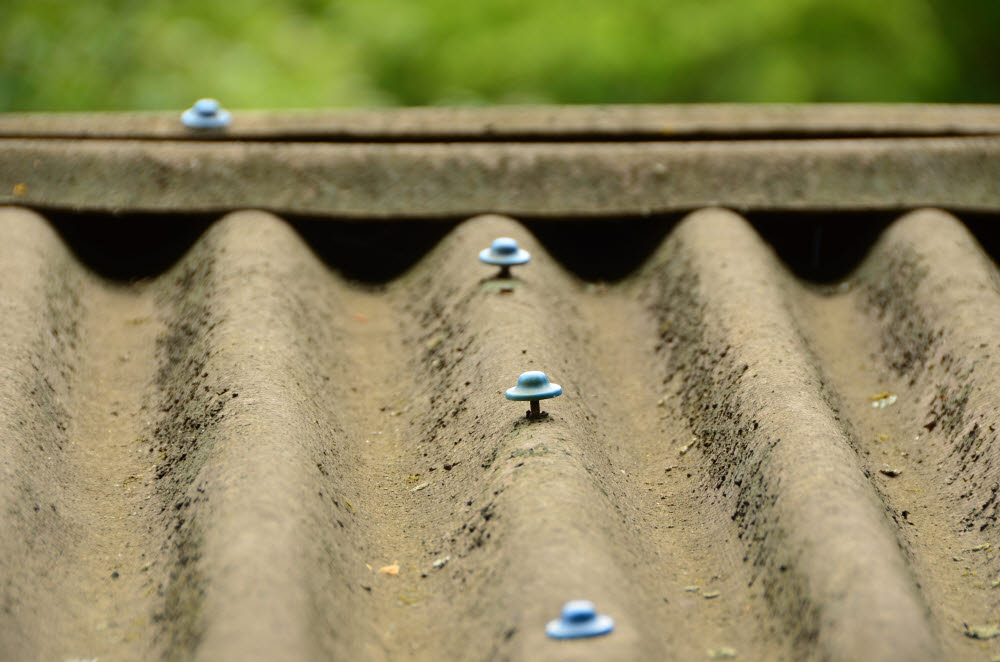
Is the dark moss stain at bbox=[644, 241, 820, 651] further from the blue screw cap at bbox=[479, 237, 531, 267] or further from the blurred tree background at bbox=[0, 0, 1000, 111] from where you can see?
the blurred tree background at bbox=[0, 0, 1000, 111]

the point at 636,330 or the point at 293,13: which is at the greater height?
the point at 293,13

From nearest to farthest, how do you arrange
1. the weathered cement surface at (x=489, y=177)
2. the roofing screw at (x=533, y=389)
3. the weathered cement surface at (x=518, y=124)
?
the roofing screw at (x=533, y=389), the weathered cement surface at (x=489, y=177), the weathered cement surface at (x=518, y=124)

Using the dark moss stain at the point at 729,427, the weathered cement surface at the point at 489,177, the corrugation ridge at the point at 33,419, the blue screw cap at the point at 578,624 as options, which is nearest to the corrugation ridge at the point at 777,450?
the dark moss stain at the point at 729,427

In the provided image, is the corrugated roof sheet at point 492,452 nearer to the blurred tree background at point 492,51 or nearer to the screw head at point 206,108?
the screw head at point 206,108

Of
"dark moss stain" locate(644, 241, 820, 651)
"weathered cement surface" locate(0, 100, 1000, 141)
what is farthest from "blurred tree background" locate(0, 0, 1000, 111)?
"dark moss stain" locate(644, 241, 820, 651)

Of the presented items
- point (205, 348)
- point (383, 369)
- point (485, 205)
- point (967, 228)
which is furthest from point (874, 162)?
point (205, 348)

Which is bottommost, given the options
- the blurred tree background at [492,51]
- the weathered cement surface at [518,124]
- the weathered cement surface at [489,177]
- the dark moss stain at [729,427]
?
the dark moss stain at [729,427]

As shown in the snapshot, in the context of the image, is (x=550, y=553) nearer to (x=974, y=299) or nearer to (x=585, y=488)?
(x=585, y=488)
